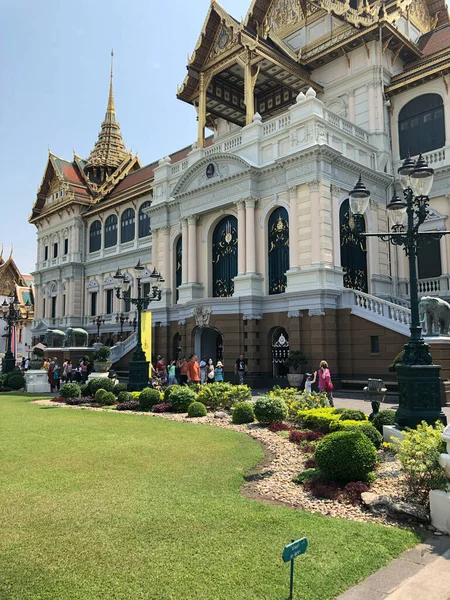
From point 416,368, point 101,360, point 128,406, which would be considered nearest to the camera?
point 416,368

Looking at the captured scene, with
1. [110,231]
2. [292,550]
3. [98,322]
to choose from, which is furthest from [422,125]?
[110,231]

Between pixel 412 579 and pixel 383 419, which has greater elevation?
pixel 383 419

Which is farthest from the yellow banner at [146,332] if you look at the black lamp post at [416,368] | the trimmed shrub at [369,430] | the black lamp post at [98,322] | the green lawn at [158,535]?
the black lamp post at [98,322]

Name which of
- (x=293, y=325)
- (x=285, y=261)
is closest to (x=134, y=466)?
(x=293, y=325)

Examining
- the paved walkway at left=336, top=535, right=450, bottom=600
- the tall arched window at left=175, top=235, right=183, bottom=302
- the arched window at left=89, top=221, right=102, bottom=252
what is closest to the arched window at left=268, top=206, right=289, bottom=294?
the tall arched window at left=175, top=235, right=183, bottom=302

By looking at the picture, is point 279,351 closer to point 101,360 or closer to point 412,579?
point 101,360

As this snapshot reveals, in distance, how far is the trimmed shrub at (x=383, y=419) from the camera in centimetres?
1041

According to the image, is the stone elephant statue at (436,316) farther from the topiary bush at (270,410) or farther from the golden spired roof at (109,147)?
the golden spired roof at (109,147)

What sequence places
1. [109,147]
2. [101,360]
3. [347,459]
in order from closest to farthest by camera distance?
[347,459]
[101,360]
[109,147]

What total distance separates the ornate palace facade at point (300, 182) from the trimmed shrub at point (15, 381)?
799 cm

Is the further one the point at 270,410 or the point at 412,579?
the point at 270,410

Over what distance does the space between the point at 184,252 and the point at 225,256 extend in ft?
8.63

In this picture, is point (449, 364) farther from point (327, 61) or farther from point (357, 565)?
point (327, 61)

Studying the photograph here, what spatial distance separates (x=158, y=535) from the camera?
17.3 feet
